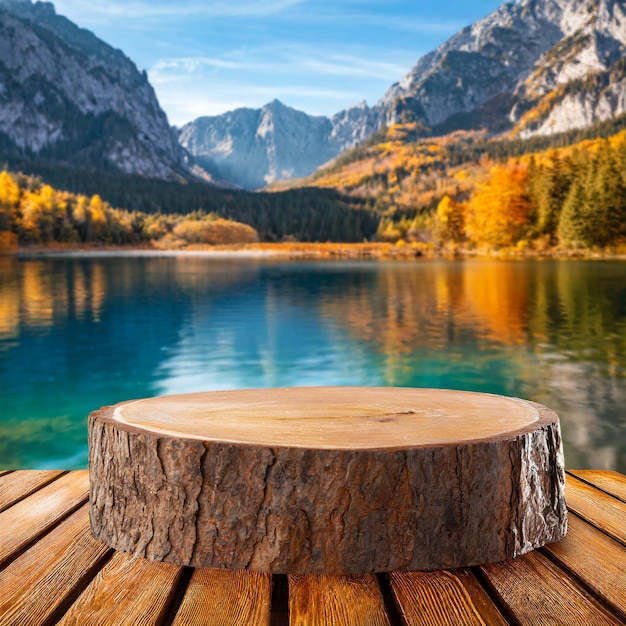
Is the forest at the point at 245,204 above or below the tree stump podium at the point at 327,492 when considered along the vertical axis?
above

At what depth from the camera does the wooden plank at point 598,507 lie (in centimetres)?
203

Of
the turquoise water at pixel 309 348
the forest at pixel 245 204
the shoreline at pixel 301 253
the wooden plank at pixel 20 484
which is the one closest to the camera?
the wooden plank at pixel 20 484

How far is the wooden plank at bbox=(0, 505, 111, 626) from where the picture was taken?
1.50 metres

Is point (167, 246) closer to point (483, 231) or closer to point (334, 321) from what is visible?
point (483, 231)

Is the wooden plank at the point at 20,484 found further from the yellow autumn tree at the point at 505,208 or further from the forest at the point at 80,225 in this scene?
the forest at the point at 80,225

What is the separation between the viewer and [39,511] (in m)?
2.20

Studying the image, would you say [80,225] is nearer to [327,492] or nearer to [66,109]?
[327,492]

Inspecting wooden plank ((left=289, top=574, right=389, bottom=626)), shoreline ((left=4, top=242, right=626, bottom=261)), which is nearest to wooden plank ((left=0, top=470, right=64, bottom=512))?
wooden plank ((left=289, top=574, right=389, bottom=626))

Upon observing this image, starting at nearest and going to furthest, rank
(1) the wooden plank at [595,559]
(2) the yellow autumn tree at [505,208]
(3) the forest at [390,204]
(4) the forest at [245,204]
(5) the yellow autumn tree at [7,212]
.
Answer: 1. (1) the wooden plank at [595,559]
2. (3) the forest at [390,204]
3. (2) the yellow autumn tree at [505,208]
4. (5) the yellow autumn tree at [7,212]
5. (4) the forest at [245,204]

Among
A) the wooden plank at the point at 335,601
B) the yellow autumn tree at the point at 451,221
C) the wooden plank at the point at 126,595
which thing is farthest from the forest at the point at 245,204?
the wooden plank at the point at 335,601

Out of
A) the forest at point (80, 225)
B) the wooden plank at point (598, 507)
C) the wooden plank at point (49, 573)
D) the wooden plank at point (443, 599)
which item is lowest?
the wooden plank at point (598, 507)

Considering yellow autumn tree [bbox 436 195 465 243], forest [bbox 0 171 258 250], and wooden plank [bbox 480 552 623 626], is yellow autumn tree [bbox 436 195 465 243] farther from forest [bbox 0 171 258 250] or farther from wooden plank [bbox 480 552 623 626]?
wooden plank [bbox 480 552 623 626]

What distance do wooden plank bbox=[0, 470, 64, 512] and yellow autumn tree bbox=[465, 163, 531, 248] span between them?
151 ft

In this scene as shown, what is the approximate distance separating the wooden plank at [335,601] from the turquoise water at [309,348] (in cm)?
488
